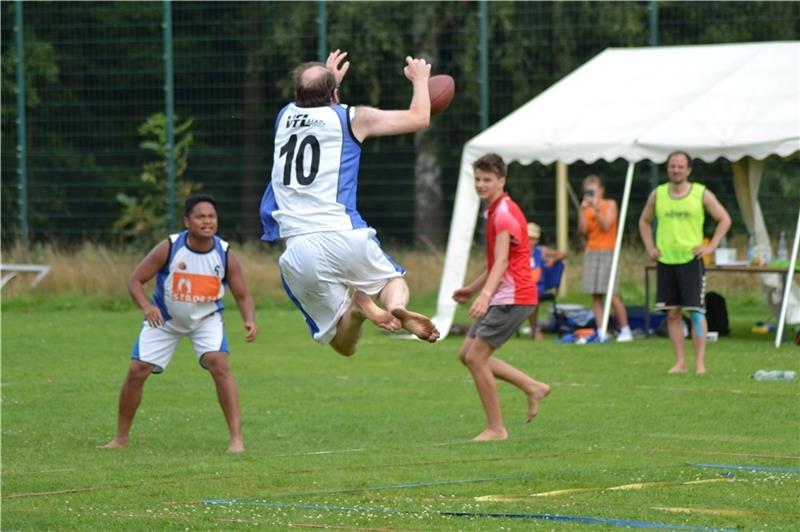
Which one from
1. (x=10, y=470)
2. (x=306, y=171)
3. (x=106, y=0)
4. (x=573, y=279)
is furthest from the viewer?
(x=106, y=0)

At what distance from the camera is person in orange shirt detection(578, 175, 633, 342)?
18656mm

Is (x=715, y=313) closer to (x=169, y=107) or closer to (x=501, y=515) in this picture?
(x=169, y=107)

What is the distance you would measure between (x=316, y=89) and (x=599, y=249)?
36.3ft

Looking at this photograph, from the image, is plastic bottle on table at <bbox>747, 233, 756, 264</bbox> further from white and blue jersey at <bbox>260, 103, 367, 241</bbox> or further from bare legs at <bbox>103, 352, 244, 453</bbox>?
white and blue jersey at <bbox>260, 103, 367, 241</bbox>

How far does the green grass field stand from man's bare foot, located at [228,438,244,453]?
114 mm

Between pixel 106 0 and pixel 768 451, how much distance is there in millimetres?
22336

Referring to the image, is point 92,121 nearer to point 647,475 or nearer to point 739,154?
point 739,154

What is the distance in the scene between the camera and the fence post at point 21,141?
1040 inches

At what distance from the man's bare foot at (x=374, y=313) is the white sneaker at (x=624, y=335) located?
1034 cm

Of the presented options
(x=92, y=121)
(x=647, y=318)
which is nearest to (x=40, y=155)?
(x=92, y=121)

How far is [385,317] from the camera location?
8125 mm

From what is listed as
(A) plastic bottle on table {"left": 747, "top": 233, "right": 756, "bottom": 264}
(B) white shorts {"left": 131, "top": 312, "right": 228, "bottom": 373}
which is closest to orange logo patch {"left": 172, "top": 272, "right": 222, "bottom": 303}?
(B) white shorts {"left": 131, "top": 312, "right": 228, "bottom": 373}

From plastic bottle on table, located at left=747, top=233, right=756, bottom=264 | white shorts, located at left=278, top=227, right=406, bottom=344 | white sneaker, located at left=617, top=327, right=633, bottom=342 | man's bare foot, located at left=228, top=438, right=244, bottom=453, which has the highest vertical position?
white shorts, located at left=278, top=227, right=406, bottom=344

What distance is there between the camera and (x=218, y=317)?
36.0 ft
